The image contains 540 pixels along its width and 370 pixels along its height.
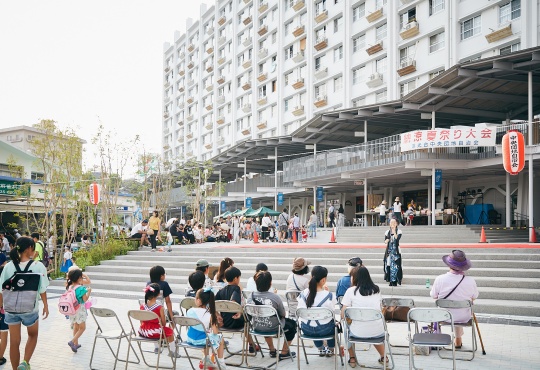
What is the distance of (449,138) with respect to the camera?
21.5 metres

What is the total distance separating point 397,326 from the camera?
31.8 ft

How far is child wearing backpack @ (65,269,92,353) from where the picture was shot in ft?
26.5

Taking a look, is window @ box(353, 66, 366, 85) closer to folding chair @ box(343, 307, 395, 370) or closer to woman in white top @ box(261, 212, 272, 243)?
woman in white top @ box(261, 212, 272, 243)

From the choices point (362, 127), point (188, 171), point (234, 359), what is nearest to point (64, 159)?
point (234, 359)

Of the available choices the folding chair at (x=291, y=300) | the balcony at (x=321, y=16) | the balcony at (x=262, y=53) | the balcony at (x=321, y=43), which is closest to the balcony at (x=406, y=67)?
the balcony at (x=321, y=43)

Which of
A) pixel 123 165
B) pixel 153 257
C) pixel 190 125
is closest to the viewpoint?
pixel 153 257

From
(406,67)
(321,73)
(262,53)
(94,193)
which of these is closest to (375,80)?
(406,67)

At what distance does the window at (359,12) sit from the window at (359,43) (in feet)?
4.53

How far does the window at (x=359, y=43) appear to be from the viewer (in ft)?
120

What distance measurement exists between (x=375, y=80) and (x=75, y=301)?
2949cm

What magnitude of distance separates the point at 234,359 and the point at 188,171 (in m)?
37.2

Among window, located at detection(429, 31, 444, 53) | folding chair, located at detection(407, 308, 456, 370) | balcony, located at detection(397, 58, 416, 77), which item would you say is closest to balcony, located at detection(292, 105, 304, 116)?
balcony, located at detection(397, 58, 416, 77)

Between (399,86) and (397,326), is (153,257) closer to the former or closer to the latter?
(397,326)

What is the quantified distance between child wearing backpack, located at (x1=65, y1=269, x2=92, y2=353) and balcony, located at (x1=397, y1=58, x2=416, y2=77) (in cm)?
2772
